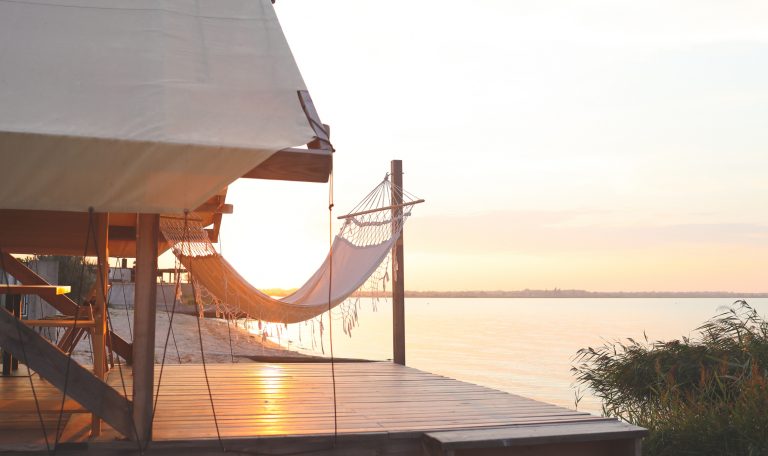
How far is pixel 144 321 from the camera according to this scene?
2.43 m

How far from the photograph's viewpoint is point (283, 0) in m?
3.93

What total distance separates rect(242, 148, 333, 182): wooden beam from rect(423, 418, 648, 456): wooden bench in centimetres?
102

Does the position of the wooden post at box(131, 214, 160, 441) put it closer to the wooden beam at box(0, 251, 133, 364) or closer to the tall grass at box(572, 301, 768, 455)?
the wooden beam at box(0, 251, 133, 364)

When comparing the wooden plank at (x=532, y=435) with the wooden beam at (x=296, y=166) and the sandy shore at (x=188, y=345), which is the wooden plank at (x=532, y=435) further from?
the sandy shore at (x=188, y=345)

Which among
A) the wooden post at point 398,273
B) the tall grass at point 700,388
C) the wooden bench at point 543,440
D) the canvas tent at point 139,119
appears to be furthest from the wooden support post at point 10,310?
the tall grass at point 700,388

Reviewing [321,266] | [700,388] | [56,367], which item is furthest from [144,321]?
[700,388]

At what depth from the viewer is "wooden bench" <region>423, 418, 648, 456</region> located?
266 centimetres

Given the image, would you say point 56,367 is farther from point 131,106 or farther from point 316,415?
point 316,415

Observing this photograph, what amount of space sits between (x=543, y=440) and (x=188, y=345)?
8997 millimetres

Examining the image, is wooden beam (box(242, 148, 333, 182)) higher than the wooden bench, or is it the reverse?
wooden beam (box(242, 148, 333, 182))

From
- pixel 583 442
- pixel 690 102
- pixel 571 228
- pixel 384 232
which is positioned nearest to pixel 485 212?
pixel 571 228

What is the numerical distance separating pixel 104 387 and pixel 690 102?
32.1 ft

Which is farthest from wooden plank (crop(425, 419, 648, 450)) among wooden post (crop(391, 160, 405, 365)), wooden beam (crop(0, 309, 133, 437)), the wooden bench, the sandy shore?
the sandy shore

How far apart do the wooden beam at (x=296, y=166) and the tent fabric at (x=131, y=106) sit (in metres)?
0.21
